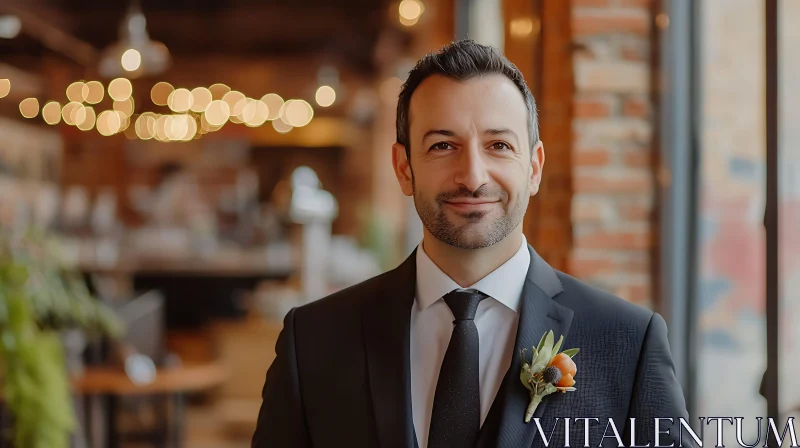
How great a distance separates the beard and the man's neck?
5 cm

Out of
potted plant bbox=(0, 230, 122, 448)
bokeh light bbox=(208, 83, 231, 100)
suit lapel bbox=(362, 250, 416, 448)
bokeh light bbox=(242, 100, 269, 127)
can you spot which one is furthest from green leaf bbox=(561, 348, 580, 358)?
bokeh light bbox=(208, 83, 231, 100)

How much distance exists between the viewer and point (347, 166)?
14484 mm

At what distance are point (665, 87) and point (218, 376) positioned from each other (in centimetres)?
365

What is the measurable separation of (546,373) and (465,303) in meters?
0.17

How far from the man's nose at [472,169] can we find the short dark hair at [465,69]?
0.35 feet

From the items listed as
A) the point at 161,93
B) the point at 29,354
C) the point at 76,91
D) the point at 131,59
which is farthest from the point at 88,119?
the point at 29,354

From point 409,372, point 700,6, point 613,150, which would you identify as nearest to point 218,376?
point 613,150

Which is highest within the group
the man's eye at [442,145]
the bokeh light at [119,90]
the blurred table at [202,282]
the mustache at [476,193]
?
the bokeh light at [119,90]

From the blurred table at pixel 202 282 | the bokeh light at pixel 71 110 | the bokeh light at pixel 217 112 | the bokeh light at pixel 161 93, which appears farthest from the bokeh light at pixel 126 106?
the blurred table at pixel 202 282

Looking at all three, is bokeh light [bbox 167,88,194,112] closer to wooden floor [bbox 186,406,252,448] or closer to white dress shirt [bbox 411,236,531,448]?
wooden floor [bbox 186,406,252,448]

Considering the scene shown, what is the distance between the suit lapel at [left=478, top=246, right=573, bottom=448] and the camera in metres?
1.29

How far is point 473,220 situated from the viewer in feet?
4.18

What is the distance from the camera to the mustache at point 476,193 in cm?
126

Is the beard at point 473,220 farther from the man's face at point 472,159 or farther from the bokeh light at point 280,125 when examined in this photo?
the bokeh light at point 280,125
